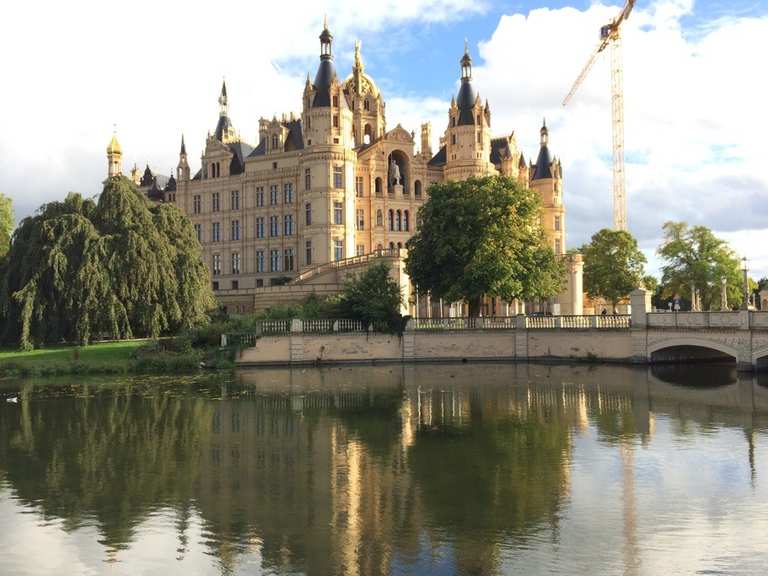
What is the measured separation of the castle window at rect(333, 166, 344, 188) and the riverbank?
28.6m

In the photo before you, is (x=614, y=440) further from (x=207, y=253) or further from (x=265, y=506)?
(x=207, y=253)

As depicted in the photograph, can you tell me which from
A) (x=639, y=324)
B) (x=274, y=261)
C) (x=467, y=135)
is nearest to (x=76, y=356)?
(x=639, y=324)

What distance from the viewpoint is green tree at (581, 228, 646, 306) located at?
7231 centimetres

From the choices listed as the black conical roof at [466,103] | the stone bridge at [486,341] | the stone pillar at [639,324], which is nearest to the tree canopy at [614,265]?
the black conical roof at [466,103]

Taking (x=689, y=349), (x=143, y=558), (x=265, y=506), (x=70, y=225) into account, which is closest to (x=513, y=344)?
(x=689, y=349)

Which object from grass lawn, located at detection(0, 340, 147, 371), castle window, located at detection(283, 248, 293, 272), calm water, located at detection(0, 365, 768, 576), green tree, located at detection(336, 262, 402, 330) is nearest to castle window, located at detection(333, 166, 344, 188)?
castle window, located at detection(283, 248, 293, 272)

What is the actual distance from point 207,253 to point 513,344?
4495cm

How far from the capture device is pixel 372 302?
48125 millimetres

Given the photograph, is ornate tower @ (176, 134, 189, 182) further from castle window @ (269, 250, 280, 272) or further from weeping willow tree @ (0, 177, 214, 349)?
weeping willow tree @ (0, 177, 214, 349)

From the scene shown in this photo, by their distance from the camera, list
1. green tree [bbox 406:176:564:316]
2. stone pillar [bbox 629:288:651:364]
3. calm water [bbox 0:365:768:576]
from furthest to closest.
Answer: green tree [bbox 406:176:564:316]
stone pillar [bbox 629:288:651:364]
calm water [bbox 0:365:768:576]

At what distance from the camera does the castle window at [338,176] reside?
7068 centimetres

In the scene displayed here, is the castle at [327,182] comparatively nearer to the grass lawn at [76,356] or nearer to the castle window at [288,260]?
the castle window at [288,260]

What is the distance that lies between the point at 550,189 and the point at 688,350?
44.3m

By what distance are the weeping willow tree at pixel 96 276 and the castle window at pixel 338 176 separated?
914 inches
